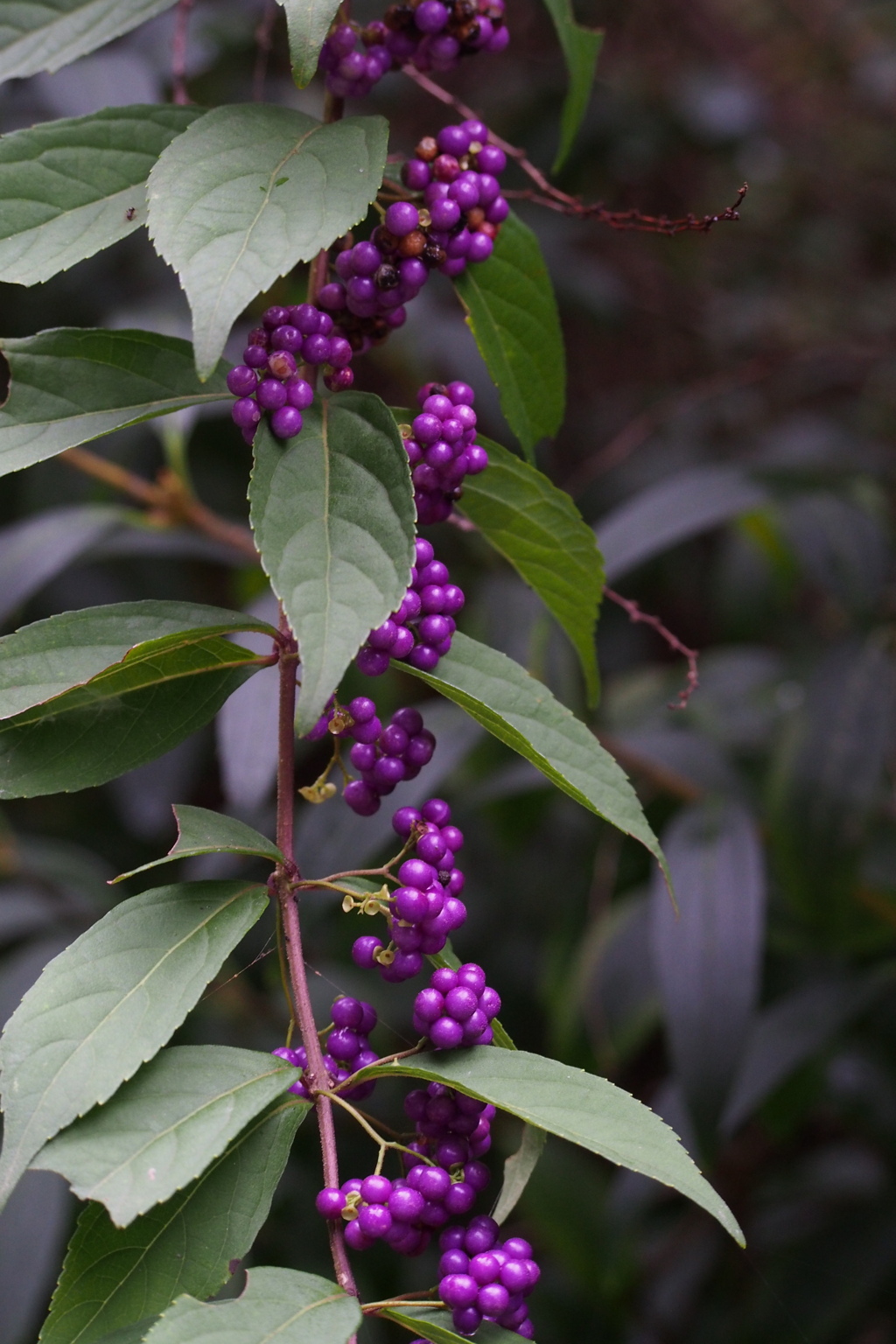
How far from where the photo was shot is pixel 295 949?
2.41 feet

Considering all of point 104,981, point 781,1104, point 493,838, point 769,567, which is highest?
point 104,981

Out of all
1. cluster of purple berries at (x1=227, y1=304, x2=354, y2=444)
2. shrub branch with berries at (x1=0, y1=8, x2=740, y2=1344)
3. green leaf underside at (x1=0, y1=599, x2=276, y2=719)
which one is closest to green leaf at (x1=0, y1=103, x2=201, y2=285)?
shrub branch with berries at (x1=0, y1=8, x2=740, y2=1344)

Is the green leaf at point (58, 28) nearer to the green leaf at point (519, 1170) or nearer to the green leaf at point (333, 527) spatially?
the green leaf at point (333, 527)

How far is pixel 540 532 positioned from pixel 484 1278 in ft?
1.59

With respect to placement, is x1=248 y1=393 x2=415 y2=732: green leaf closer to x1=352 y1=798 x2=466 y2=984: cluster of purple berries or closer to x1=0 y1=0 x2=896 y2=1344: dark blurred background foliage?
x1=352 y1=798 x2=466 y2=984: cluster of purple berries

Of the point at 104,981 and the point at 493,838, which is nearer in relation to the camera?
the point at 104,981

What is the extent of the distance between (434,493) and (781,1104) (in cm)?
146

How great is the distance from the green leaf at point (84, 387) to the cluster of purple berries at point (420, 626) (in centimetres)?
19

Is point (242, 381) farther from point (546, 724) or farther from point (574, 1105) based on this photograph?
point (574, 1105)

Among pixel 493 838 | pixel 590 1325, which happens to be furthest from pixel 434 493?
pixel 590 1325

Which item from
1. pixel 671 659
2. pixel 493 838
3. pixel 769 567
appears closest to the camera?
pixel 493 838

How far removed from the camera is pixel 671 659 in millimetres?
2756

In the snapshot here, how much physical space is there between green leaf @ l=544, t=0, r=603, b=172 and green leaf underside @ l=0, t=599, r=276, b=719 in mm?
480

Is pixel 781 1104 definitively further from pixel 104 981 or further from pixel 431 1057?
pixel 104 981
